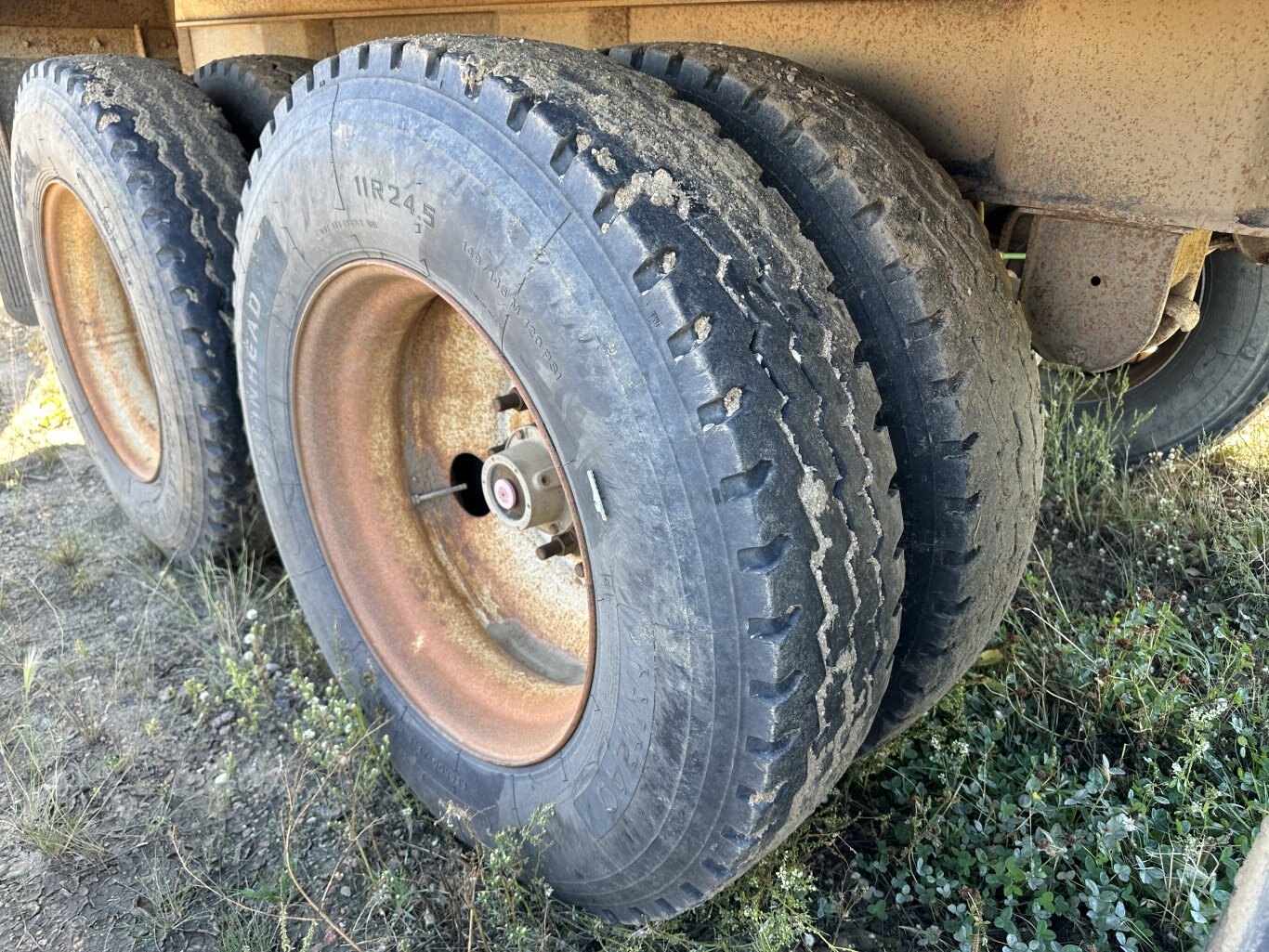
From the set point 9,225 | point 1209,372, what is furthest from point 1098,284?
point 9,225

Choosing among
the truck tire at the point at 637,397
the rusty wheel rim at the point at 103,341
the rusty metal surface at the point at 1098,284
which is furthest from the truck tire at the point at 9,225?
the rusty metal surface at the point at 1098,284

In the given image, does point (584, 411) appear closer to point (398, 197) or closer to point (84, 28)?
point (398, 197)

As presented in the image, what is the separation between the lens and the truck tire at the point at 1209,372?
8.76 ft

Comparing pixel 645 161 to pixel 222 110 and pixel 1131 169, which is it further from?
pixel 222 110

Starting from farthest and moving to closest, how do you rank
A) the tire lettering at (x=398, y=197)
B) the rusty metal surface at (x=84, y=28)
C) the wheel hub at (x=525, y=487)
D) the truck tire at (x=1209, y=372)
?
1. the rusty metal surface at (x=84, y=28)
2. the truck tire at (x=1209, y=372)
3. the wheel hub at (x=525, y=487)
4. the tire lettering at (x=398, y=197)

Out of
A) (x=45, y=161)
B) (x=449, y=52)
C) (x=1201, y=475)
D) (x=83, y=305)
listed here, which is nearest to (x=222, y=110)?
(x=45, y=161)

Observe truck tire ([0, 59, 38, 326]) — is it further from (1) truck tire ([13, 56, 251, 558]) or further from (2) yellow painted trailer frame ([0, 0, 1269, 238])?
(2) yellow painted trailer frame ([0, 0, 1269, 238])

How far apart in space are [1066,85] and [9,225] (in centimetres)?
362

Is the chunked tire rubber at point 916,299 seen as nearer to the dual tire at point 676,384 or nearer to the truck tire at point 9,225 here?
the dual tire at point 676,384

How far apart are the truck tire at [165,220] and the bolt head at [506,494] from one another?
0.93 meters

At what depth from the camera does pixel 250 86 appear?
2346mm

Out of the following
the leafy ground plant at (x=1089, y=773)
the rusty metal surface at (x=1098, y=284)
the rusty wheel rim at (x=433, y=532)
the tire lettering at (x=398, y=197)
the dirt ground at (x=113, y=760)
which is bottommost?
the dirt ground at (x=113, y=760)

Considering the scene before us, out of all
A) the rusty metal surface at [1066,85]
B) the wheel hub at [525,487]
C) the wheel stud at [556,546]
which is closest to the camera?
the rusty metal surface at [1066,85]

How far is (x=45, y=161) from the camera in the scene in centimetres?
247
